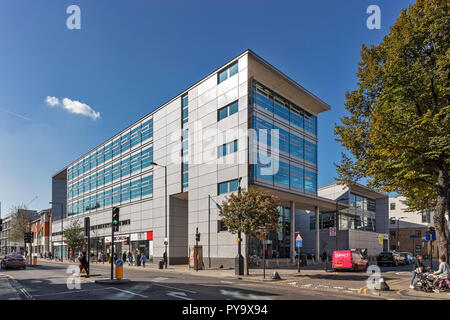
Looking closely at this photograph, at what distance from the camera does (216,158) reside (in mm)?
36875

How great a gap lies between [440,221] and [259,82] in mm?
22328

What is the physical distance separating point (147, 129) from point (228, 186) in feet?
67.2

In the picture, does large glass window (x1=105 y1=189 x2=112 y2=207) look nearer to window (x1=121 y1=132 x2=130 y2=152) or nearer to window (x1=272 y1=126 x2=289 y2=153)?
window (x1=121 y1=132 x2=130 y2=152)

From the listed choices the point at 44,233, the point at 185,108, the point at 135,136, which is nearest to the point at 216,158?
the point at 185,108

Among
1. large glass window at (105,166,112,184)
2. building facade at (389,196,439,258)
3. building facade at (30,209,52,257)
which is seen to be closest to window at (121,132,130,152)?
large glass window at (105,166,112,184)

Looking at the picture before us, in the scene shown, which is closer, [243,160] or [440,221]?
[440,221]

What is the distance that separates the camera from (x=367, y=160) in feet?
65.8

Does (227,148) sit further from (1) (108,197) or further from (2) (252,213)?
(1) (108,197)

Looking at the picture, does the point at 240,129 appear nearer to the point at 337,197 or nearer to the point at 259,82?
the point at 259,82

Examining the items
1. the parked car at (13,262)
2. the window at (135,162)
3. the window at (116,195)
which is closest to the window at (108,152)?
the window at (116,195)

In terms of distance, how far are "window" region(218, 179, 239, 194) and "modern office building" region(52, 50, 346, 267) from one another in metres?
0.10

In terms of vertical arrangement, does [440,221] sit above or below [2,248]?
above

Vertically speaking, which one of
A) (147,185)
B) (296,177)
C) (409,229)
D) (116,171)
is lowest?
(409,229)
